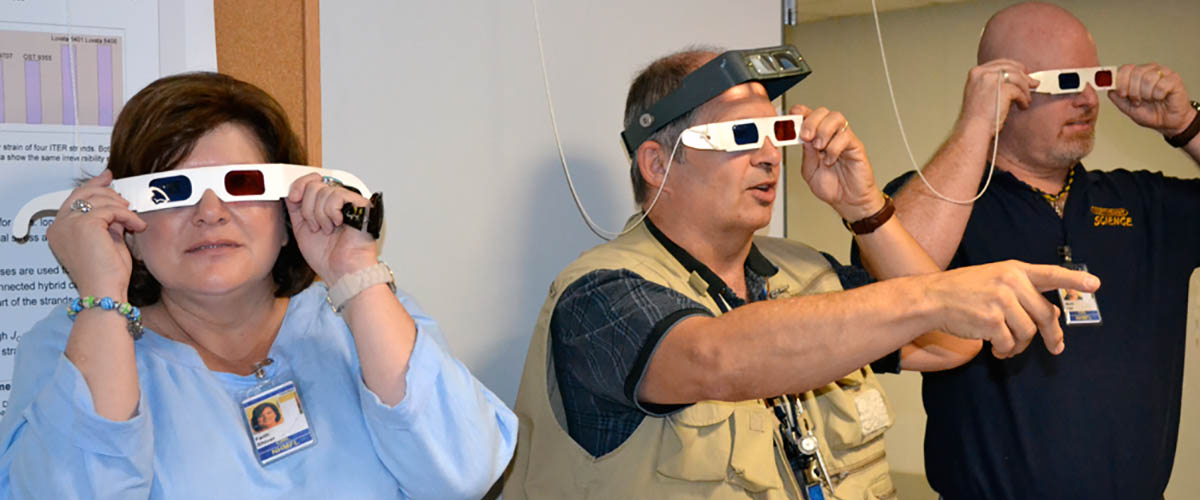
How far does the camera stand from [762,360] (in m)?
1.49

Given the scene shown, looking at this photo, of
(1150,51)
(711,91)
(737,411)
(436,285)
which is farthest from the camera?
(1150,51)

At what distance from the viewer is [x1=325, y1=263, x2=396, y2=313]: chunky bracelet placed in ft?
5.00

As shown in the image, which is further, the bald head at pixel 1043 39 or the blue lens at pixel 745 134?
the bald head at pixel 1043 39

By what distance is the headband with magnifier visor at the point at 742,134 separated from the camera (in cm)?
195

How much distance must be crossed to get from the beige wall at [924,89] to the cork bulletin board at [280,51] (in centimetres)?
281

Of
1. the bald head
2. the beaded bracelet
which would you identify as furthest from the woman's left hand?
the bald head

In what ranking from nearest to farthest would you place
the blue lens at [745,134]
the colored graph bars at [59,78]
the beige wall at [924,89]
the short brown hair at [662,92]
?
1. the colored graph bars at [59,78]
2. the blue lens at [745,134]
3. the short brown hair at [662,92]
4. the beige wall at [924,89]

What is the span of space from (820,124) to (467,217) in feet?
2.51

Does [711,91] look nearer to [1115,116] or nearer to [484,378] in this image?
[484,378]

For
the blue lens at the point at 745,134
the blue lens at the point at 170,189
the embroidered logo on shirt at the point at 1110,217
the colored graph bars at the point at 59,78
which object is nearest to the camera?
the blue lens at the point at 170,189

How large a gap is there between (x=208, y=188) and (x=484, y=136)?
820 mm

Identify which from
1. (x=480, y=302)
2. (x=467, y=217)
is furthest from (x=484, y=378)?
(x=467, y=217)

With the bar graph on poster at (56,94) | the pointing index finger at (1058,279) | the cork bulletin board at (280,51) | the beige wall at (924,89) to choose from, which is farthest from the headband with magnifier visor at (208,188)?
the beige wall at (924,89)

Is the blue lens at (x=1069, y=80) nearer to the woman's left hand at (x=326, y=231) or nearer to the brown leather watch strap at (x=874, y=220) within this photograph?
the brown leather watch strap at (x=874, y=220)
